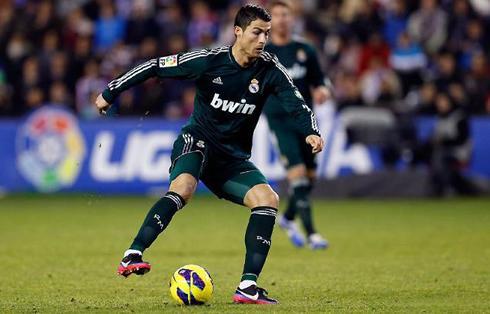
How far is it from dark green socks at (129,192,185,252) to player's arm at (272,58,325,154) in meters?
1.07

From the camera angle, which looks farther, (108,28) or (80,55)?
(108,28)

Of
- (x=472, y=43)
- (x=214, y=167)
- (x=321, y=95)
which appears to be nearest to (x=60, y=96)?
(x=472, y=43)

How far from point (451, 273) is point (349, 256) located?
164 cm

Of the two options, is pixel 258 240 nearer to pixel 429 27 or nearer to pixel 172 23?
pixel 429 27

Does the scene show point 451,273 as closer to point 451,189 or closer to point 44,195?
point 451,189

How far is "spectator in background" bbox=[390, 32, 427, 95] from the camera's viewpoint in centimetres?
1930

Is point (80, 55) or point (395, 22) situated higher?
point (395, 22)

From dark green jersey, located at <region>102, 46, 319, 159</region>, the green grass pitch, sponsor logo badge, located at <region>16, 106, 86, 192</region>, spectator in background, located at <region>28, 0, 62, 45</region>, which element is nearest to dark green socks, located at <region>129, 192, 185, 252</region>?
the green grass pitch

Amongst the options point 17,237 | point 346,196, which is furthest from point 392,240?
point 346,196

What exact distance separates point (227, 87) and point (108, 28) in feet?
47.0

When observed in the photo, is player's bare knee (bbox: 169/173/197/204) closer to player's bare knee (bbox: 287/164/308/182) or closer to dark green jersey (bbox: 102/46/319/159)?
dark green jersey (bbox: 102/46/319/159)

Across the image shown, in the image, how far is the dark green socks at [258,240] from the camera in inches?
278

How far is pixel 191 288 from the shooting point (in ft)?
22.5

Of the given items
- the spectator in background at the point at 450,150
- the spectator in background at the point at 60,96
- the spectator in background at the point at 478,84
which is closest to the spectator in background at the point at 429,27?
the spectator in background at the point at 478,84
